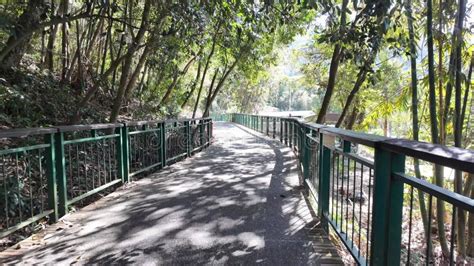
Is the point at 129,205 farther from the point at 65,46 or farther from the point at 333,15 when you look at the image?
the point at 65,46

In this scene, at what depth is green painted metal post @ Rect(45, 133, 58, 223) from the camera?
3801 mm

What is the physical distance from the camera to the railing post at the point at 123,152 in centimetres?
557

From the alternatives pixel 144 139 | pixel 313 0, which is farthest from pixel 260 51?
pixel 313 0

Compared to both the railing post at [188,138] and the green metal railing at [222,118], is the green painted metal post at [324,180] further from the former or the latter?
the green metal railing at [222,118]

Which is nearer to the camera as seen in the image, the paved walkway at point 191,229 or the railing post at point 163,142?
the paved walkway at point 191,229

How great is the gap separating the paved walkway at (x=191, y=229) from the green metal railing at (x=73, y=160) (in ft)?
0.92

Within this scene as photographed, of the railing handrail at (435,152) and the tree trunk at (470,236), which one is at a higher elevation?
the railing handrail at (435,152)

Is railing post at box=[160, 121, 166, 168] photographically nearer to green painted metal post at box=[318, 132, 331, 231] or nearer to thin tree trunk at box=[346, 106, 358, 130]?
green painted metal post at box=[318, 132, 331, 231]

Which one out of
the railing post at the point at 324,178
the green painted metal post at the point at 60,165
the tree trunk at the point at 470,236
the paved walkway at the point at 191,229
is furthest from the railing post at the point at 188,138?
the tree trunk at the point at 470,236

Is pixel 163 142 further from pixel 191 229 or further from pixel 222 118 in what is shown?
pixel 222 118

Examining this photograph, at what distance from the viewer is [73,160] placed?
18.6 ft

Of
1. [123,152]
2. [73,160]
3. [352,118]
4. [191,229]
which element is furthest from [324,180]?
[352,118]

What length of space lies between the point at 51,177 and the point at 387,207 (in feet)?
11.2


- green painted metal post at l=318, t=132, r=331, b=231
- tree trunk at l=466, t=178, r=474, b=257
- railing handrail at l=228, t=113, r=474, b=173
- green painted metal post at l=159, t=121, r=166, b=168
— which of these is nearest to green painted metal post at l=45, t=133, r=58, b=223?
green painted metal post at l=318, t=132, r=331, b=231
